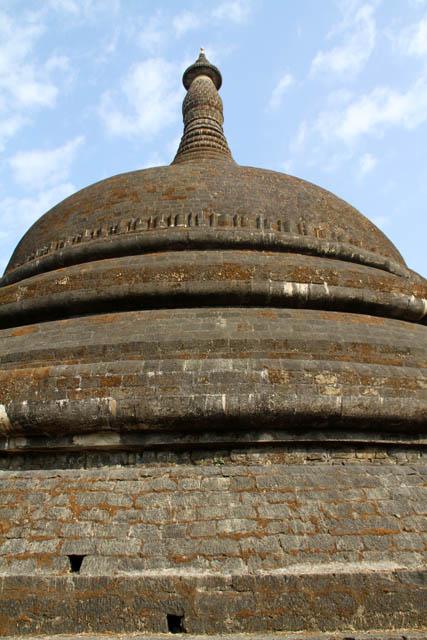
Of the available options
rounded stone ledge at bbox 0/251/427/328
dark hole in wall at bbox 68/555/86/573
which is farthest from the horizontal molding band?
dark hole in wall at bbox 68/555/86/573

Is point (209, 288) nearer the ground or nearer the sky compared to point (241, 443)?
nearer the sky

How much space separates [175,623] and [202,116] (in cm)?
1271

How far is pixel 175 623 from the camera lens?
3221mm

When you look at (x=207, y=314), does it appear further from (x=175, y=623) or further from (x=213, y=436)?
(x=175, y=623)

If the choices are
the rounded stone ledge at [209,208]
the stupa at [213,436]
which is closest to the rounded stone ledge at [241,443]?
the stupa at [213,436]

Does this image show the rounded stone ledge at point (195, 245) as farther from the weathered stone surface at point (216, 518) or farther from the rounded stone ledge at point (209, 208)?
the weathered stone surface at point (216, 518)

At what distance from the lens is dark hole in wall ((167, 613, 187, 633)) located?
3191 mm

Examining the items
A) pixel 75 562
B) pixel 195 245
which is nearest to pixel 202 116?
pixel 195 245

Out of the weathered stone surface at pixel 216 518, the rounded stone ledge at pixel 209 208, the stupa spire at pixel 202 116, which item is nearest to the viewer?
the weathered stone surface at pixel 216 518

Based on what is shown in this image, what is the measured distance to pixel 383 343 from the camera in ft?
18.1

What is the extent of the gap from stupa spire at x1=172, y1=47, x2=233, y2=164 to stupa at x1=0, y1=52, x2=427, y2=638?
4.78 meters

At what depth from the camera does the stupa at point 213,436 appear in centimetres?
327

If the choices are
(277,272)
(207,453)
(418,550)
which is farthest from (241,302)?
(418,550)

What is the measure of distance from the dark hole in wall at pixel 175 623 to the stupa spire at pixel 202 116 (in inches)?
394
